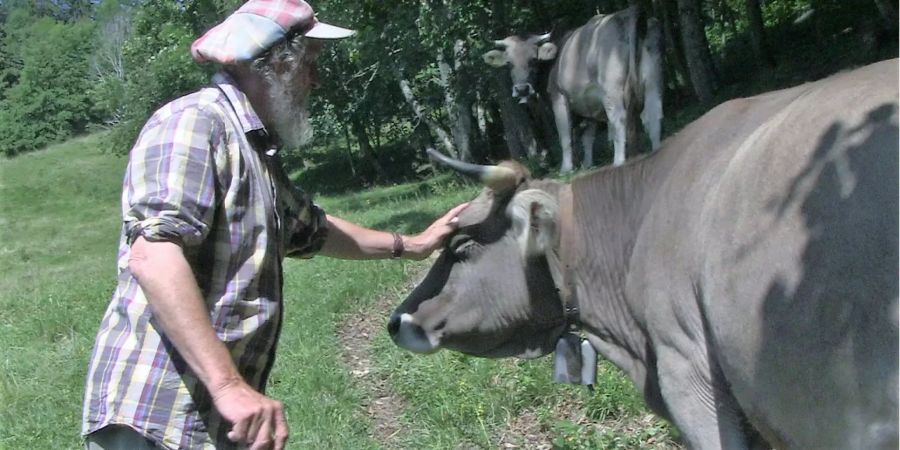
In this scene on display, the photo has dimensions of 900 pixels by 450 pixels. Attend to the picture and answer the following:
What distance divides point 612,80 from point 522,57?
2.90 metres

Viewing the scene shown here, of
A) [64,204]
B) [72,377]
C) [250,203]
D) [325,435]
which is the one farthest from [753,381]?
[64,204]

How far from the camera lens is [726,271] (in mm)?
2898

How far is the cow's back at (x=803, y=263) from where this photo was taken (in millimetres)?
2510

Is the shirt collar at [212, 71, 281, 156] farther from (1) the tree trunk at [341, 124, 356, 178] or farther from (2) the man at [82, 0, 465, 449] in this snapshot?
(1) the tree trunk at [341, 124, 356, 178]

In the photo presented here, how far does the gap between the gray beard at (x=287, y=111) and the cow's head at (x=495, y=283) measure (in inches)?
29.9

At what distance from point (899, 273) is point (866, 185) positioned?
26 cm

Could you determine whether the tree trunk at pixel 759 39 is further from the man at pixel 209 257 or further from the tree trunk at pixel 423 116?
the man at pixel 209 257

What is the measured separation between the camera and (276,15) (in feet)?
10.3

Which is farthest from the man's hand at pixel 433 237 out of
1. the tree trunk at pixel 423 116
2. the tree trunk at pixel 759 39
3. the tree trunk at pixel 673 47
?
the tree trunk at pixel 423 116

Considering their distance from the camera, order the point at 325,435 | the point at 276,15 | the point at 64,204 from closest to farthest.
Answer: the point at 276,15, the point at 325,435, the point at 64,204

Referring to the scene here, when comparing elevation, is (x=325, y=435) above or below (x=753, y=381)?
below

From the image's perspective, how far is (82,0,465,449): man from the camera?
2742mm

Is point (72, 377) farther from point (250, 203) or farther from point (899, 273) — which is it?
point (899, 273)

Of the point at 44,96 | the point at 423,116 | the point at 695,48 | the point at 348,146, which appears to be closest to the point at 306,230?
the point at 695,48
